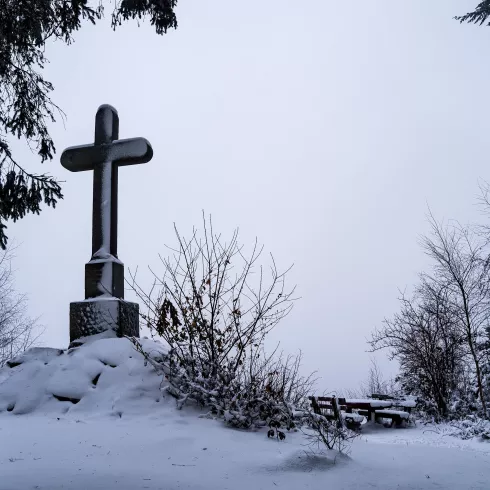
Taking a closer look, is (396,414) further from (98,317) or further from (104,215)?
(104,215)

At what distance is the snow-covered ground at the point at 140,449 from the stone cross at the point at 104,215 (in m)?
0.62

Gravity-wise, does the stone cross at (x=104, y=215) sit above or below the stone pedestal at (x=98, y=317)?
above

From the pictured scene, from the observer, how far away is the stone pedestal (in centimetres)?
585

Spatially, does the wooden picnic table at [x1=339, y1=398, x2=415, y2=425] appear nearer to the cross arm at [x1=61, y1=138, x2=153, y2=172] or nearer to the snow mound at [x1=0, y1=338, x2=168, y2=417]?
the snow mound at [x1=0, y1=338, x2=168, y2=417]

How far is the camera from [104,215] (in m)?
6.59

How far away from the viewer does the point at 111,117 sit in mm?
6996

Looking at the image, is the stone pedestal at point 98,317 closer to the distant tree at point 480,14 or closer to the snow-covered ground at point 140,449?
the snow-covered ground at point 140,449

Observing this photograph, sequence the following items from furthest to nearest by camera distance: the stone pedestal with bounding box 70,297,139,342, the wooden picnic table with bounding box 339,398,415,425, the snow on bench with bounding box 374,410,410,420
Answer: the wooden picnic table with bounding box 339,398,415,425 < the snow on bench with bounding box 374,410,410,420 < the stone pedestal with bounding box 70,297,139,342

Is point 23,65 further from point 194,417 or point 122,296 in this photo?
point 194,417

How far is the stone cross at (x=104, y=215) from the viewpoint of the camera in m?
5.89

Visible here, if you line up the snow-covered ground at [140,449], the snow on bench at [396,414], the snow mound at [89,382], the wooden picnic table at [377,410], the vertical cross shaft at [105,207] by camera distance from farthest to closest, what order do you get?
the wooden picnic table at [377,410] < the snow on bench at [396,414] < the vertical cross shaft at [105,207] < the snow mound at [89,382] < the snow-covered ground at [140,449]

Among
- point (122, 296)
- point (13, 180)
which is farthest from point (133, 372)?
point (13, 180)

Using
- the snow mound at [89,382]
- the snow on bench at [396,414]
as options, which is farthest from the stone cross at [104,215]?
the snow on bench at [396,414]

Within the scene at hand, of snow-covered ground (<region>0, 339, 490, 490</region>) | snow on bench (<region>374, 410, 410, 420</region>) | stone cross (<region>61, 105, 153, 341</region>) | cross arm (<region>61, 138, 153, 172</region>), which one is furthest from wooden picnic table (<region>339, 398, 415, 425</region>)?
cross arm (<region>61, 138, 153, 172</region>)
